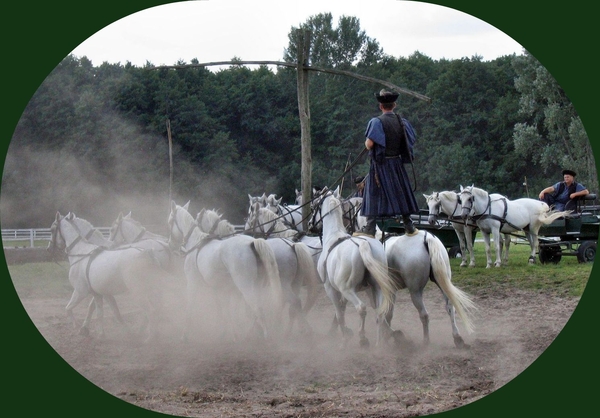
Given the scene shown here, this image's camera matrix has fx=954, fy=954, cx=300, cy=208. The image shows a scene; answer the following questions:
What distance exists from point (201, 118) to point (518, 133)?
355 centimetres

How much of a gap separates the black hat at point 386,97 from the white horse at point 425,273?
147cm

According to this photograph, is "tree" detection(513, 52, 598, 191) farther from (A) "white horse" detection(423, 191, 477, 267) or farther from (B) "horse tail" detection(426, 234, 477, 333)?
(B) "horse tail" detection(426, 234, 477, 333)

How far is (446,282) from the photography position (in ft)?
33.3

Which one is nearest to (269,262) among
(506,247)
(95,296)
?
(95,296)

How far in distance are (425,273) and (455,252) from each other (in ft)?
2.52

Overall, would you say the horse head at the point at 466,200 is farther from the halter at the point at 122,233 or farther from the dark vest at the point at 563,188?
the halter at the point at 122,233

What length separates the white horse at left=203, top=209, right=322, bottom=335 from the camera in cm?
1110

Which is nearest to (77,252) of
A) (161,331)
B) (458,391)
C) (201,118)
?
(161,331)

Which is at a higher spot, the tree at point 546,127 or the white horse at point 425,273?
the tree at point 546,127

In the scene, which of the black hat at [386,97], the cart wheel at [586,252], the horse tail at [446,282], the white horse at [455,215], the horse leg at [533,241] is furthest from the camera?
the horse leg at [533,241]

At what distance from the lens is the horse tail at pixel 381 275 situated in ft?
33.3

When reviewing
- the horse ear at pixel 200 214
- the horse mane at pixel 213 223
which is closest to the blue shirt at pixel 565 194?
the horse mane at pixel 213 223

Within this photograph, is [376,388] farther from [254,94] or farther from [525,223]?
[254,94]

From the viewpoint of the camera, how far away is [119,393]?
1024 cm
